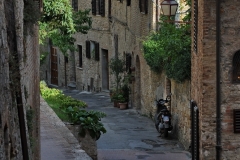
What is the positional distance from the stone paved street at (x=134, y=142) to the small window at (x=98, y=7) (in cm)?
876

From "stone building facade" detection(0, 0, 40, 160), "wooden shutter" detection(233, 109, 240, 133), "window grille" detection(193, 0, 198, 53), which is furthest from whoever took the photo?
"window grille" detection(193, 0, 198, 53)

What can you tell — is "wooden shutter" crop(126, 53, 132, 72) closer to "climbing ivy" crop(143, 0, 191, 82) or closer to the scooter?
the scooter

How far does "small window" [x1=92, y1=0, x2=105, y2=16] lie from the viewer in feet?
119

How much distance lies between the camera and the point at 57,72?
141 ft

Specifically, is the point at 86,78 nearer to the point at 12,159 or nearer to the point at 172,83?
the point at 172,83

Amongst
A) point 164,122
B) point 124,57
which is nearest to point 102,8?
point 124,57

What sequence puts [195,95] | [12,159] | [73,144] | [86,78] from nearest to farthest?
[12,159] → [73,144] → [195,95] → [86,78]

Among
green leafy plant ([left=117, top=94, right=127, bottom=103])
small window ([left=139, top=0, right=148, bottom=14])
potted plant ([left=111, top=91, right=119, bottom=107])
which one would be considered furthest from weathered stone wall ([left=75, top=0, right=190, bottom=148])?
potted plant ([left=111, top=91, right=119, bottom=107])

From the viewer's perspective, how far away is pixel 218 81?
1573 cm

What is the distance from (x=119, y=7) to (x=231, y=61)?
18.2m

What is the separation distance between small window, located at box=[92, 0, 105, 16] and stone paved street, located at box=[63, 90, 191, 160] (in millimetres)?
8760

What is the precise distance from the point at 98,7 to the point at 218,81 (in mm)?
21664

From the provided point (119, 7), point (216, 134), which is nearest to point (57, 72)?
point (119, 7)

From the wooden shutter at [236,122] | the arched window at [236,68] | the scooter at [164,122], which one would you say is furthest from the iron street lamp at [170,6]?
the scooter at [164,122]
